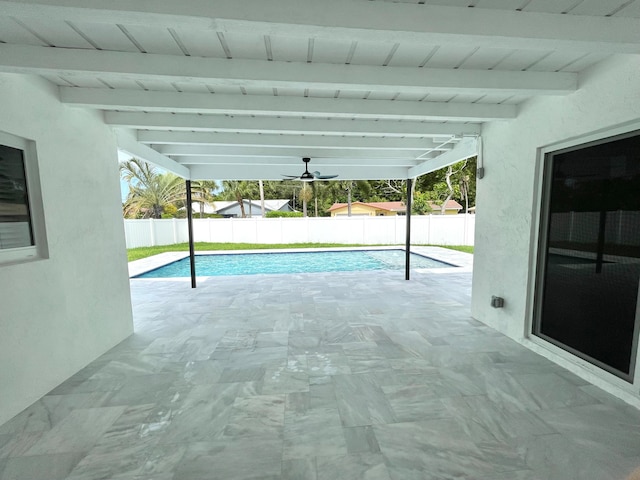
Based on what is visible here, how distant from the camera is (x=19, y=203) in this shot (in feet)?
7.54

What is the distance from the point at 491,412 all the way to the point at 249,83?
9.83 feet

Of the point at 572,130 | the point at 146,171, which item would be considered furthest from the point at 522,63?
the point at 146,171

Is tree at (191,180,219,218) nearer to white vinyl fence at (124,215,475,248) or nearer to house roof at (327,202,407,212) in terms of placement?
white vinyl fence at (124,215,475,248)

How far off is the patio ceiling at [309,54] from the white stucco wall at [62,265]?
1.02ft

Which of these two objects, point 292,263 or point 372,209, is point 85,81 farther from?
point 372,209

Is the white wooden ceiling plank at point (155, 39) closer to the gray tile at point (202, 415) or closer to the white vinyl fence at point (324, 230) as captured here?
the gray tile at point (202, 415)

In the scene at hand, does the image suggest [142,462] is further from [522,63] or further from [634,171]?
[634,171]

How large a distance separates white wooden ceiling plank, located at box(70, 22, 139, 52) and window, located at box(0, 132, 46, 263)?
3.72ft

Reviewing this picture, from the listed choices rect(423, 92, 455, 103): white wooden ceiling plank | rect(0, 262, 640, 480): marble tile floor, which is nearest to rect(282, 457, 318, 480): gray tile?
rect(0, 262, 640, 480): marble tile floor

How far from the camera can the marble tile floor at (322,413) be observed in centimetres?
166

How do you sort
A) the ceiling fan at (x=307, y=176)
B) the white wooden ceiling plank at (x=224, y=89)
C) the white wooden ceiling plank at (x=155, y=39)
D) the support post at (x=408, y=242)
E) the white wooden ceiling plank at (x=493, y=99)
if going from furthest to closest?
the support post at (x=408, y=242) → the ceiling fan at (x=307, y=176) → the white wooden ceiling plank at (x=493, y=99) → the white wooden ceiling plank at (x=224, y=89) → the white wooden ceiling plank at (x=155, y=39)

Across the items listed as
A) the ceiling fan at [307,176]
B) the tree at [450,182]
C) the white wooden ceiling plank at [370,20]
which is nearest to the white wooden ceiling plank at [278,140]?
the ceiling fan at [307,176]

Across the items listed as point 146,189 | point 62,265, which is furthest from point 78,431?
point 146,189

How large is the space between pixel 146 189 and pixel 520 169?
62.0 ft
